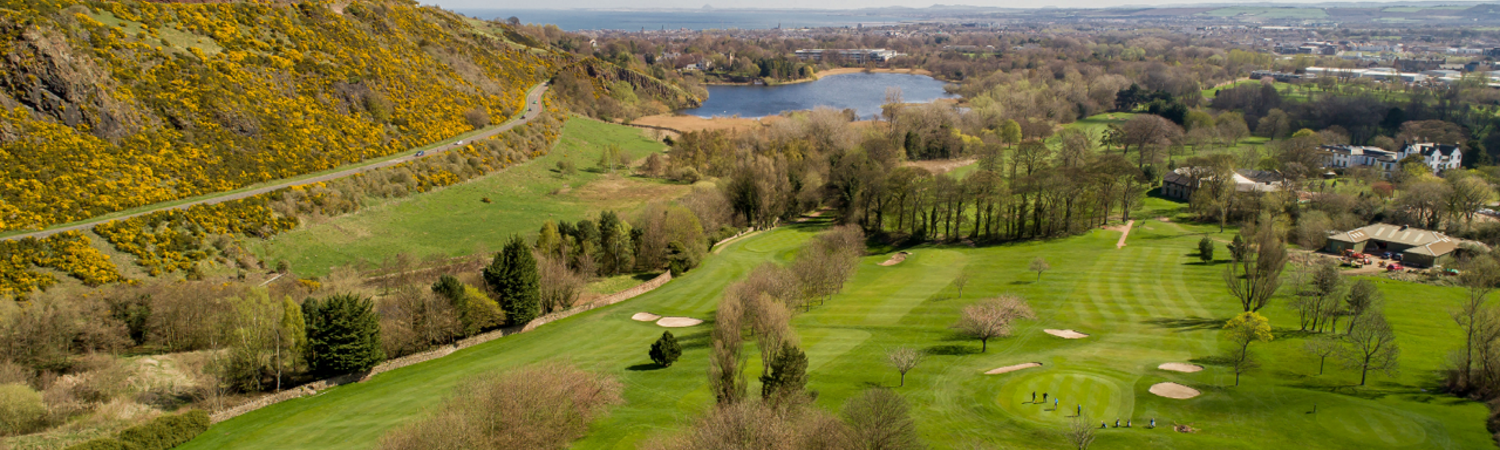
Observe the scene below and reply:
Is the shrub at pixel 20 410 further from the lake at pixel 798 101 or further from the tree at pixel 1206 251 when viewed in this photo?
the lake at pixel 798 101

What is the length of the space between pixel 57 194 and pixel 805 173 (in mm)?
61353

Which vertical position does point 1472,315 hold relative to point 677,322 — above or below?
above

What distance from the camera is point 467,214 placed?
66438 mm

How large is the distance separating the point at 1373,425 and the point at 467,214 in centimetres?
6279

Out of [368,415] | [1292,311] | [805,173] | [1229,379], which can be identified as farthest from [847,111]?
[368,415]

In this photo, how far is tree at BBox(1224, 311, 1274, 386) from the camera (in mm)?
35594

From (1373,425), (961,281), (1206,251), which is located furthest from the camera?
(1206,251)

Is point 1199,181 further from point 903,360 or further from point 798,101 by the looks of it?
point 798,101

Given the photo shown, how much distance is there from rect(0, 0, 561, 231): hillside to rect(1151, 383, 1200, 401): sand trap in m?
62.4

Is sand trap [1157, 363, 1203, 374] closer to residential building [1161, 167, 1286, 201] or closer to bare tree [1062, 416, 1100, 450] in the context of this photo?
bare tree [1062, 416, 1100, 450]

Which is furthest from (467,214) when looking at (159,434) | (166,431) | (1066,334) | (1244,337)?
(1244,337)

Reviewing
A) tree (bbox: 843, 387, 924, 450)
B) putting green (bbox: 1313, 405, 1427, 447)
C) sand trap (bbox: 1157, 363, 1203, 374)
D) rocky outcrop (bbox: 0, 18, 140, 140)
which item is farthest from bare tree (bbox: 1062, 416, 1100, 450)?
rocky outcrop (bbox: 0, 18, 140, 140)

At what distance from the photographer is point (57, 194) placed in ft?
154

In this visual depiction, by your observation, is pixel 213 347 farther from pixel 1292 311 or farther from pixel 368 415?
pixel 1292 311
